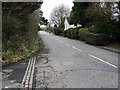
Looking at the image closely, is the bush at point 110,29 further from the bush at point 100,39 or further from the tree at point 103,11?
the tree at point 103,11

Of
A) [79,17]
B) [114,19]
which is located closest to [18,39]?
[114,19]

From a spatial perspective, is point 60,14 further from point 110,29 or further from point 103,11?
point 110,29

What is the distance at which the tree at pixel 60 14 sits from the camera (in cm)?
5569

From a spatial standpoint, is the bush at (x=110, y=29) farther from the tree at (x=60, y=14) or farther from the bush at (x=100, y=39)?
the tree at (x=60, y=14)

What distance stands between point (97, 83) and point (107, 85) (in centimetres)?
34

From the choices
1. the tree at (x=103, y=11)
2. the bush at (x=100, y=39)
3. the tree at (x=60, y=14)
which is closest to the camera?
the bush at (x=100, y=39)

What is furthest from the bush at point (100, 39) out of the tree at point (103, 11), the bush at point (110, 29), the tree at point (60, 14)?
the tree at point (60, 14)

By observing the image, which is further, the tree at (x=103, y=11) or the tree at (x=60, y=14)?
the tree at (x=60, y=14)

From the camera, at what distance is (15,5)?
9.79 m

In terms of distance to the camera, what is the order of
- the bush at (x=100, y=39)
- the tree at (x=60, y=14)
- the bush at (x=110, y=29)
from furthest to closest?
the tree at (x=60, y=14), the bush at (x=100, y=39), the bush at (x=110, y=29)

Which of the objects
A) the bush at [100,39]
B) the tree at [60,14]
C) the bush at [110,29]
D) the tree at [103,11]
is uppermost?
the tree at [60,14]

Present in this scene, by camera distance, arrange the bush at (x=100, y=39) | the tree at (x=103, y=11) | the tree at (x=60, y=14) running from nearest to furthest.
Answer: the bush at (x=100, y=39) < the tree at (x=103, y=11) < the tree at (x=60, y=14)

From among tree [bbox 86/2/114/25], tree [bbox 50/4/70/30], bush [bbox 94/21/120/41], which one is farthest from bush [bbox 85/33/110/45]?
tree [bbox 50/4/70/30]

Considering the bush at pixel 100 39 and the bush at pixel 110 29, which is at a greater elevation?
the bush at pixel 110 29
